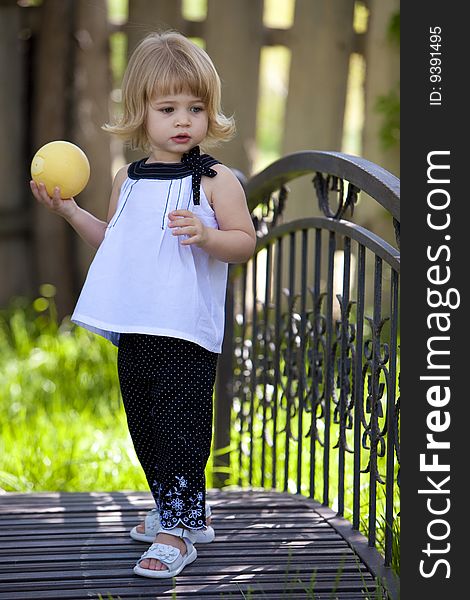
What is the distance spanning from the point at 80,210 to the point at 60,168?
0.40 ft

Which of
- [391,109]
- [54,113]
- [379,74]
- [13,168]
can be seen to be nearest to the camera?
[391,109]

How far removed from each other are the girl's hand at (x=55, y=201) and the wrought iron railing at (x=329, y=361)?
622mm

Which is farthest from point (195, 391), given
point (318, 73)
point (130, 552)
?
point (318, 73)

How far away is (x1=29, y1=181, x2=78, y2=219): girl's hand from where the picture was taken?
2557 mm

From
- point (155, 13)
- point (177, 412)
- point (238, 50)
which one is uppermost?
point (155, 13)

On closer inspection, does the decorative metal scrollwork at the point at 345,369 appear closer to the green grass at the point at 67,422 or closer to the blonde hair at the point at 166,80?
the green grass at the point at 67,422

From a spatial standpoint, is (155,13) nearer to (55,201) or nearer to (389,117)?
(389,117)

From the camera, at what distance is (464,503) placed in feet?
6.38

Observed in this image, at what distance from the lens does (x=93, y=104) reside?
545 centimetres

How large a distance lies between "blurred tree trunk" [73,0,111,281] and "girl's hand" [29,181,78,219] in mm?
2849

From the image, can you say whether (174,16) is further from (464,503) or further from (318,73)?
(464,503)

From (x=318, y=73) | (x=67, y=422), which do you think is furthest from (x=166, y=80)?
(x=318, y=73)

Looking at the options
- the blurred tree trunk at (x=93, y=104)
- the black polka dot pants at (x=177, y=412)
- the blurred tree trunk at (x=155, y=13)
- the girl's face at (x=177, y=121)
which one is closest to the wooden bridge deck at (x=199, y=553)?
the black polka dot pants at (x=177, y=412)

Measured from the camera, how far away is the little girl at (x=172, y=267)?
94.1 inches
